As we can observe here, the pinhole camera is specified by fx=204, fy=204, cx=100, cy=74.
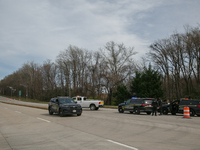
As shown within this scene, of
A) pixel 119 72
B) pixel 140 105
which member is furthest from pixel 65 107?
pixel 119 72

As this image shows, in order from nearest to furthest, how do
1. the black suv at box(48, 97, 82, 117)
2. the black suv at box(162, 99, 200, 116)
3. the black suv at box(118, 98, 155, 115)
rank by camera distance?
the black suv at box(48, 97, 82, 117) → the black suv at box(162, 99, 200, 116) → the black suv at box(118, 98, 155, 115)

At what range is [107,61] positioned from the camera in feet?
198

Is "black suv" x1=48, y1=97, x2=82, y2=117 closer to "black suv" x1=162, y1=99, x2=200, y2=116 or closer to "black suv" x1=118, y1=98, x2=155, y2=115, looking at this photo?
"black suv" x1=118, y1=98, x2=155, y2=115

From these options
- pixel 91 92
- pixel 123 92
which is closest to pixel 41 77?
pixel 91 92

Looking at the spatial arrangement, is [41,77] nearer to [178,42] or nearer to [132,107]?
[178,42]

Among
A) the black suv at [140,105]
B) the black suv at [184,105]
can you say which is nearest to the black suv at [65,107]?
the black suv at [140,105]

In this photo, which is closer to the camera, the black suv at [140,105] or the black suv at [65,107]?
the black suv at [65,107]

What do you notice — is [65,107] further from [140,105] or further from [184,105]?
[184,105]

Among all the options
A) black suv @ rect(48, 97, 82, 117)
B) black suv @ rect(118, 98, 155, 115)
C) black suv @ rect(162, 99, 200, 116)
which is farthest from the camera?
black suv @ rect(118, 98, 155, 115)

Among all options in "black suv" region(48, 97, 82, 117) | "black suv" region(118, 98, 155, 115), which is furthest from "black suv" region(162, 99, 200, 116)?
"black suv" region(48, 97, 82, 117)

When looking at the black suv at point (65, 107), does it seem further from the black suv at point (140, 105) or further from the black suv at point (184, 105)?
the black suv at point (184, 105)

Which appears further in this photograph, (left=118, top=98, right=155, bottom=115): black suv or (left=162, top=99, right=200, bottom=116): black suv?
(left=118, top=98, right=155, bottom=115): black suv

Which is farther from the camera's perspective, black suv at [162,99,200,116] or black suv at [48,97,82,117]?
black suv at [162,99,200,116]

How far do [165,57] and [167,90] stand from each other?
1017cm
